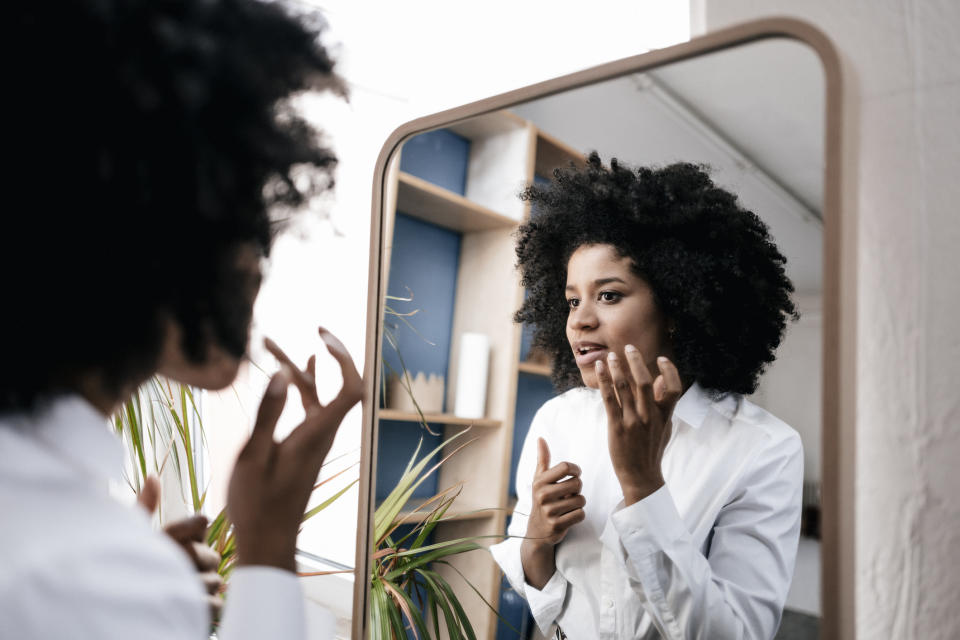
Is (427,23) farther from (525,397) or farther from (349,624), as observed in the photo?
(349,624)

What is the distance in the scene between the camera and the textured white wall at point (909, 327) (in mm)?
604

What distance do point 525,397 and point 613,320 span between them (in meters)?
0.15

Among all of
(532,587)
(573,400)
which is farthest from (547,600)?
(573,400)

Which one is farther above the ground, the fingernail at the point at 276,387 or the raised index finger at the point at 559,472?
the fingernail at the point at 276,387

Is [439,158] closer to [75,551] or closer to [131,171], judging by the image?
[131,171]

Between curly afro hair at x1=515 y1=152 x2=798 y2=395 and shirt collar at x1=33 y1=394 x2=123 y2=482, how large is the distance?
0.46m

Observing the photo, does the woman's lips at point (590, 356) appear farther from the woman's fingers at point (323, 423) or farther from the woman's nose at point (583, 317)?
the woman's fingers at point (323, 423)

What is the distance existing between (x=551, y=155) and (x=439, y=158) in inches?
7.8

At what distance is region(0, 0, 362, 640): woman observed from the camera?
1.30ft

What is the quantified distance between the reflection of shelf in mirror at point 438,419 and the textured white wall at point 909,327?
0.41 metres

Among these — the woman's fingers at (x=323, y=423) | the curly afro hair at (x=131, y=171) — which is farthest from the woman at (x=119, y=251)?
the woman's fingers at (x=323, y=423)

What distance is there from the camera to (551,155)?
2.59 feet

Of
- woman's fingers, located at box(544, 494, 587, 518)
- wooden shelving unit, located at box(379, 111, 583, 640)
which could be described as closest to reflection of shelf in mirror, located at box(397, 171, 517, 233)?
wooden shelving unit, located at box(379, 111, 583, 640)

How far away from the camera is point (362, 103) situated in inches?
47.6
